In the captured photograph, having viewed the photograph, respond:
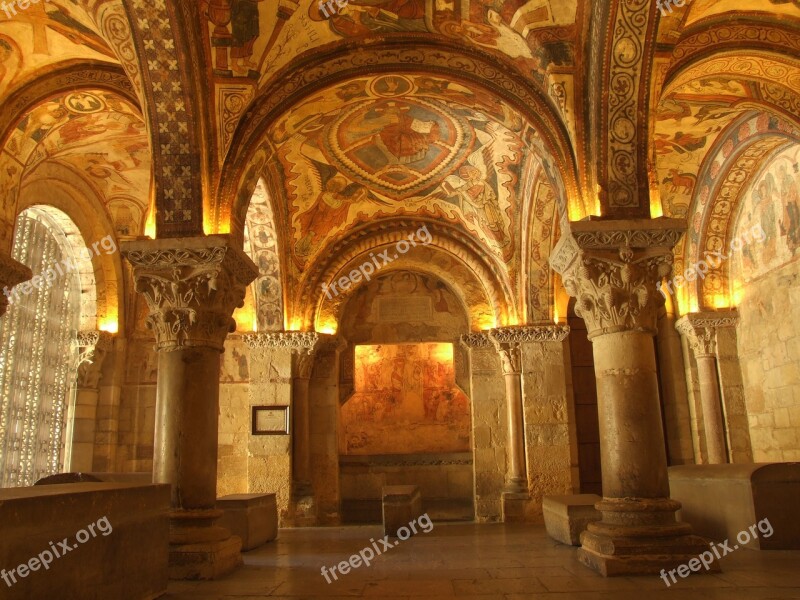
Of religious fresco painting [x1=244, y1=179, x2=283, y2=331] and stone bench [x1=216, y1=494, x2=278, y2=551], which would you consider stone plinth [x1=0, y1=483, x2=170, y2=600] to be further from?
religious fresco painting [x1=244, y1=179, x2=283, y2=331]

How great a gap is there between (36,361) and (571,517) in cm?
1039

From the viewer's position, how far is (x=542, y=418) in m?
11.8

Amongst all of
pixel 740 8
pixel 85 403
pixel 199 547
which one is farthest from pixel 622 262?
pixel 85 403

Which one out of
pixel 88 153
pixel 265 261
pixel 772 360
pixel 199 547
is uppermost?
pixel 88 153

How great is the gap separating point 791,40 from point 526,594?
6705 millimetres

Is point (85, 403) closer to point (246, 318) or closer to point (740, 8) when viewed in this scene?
point (246, 318)

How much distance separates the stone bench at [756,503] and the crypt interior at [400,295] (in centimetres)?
3

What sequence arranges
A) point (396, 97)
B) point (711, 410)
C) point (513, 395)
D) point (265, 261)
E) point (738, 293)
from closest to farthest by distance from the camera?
point (396, 97), point (711, 410), point (738, 293), point (265, 261), point (513, 395)

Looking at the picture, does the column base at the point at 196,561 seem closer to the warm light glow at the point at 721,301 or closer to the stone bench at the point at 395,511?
the stone bench at the point at 395,511

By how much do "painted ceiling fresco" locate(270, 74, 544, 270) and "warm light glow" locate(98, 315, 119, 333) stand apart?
3.49 m

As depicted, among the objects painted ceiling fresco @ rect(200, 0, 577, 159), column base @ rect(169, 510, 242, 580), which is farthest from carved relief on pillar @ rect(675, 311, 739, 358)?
column base @ rect(169, 510, 242, 580)

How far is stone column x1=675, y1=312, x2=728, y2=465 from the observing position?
1116cm

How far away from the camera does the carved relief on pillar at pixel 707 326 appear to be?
37.5ft

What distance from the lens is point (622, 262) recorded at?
6.31 metres
